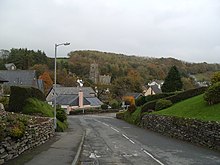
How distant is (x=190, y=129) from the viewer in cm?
2375

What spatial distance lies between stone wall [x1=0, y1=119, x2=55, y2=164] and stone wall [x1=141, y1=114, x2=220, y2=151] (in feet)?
31.9

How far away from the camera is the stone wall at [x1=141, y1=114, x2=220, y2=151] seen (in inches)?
779

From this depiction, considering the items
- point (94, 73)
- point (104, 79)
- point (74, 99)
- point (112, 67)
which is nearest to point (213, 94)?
point (74, 99)

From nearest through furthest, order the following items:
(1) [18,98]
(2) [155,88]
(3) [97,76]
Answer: (1) [18,98], (2) [155,88], (3) [97,76]

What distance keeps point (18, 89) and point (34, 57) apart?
3606 inches

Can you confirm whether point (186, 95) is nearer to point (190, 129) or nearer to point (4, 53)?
point (190, 129)

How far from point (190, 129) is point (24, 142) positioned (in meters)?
13.0

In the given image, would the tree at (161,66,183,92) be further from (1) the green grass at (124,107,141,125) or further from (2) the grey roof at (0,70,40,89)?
(2) the grey roof at (0,70,40,89)

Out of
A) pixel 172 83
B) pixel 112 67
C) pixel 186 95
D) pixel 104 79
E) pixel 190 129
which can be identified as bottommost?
pixel 190 129

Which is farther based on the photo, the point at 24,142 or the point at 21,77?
the point at 21,77

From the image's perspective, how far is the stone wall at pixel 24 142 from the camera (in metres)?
11.5

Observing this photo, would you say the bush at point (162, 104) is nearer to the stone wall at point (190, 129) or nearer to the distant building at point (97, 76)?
the stone wall at point (190, 129)

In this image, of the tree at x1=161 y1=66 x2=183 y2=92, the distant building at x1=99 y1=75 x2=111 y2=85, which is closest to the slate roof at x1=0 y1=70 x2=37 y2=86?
the tree at x1=161 y1=66 x2=183 y2=92

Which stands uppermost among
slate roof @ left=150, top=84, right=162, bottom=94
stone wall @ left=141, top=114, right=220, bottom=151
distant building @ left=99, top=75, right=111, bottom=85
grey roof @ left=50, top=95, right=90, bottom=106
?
distant building @ left=99, top=75, right=111, bottom=85
